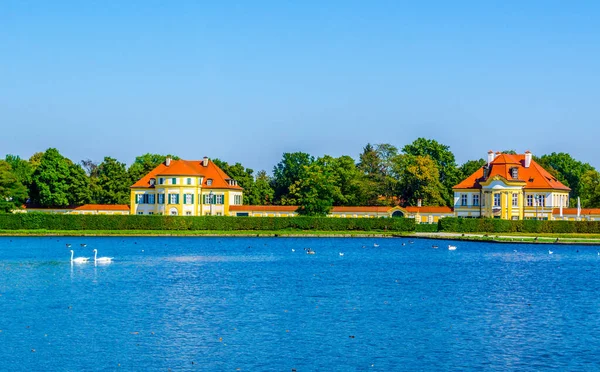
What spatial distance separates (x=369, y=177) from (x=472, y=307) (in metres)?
81.5

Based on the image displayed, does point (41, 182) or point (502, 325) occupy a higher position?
point (41, 182)

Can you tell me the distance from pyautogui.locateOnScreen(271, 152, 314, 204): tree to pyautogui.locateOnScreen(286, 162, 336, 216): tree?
16.7 metres

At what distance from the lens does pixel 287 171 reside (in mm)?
124250

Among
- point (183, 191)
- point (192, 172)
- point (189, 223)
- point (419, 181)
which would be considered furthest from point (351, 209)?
point (189, 223)

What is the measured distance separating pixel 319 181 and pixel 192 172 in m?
15.3

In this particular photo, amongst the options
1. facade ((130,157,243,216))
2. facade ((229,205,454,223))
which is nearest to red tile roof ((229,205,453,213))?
facade ((229,205,454,223))

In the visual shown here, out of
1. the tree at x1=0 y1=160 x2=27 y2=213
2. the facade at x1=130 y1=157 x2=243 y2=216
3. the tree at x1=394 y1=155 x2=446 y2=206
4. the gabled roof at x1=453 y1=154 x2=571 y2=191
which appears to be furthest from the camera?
the tree at x1=394 y1=155 x2=446 y2=206

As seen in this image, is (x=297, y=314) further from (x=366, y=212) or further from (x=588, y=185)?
(x=588, y=185)

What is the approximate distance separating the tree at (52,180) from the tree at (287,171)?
3164cm

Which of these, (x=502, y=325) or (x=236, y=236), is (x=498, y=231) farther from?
(x=502, y=325)

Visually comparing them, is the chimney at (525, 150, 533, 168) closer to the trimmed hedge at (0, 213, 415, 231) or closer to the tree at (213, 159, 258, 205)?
the trimmed hedge at (0, 213, 415, 231)

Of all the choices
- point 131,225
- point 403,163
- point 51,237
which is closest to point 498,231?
point 403,163

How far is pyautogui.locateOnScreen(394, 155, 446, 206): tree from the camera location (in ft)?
348

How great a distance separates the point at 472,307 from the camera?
33594 mm
